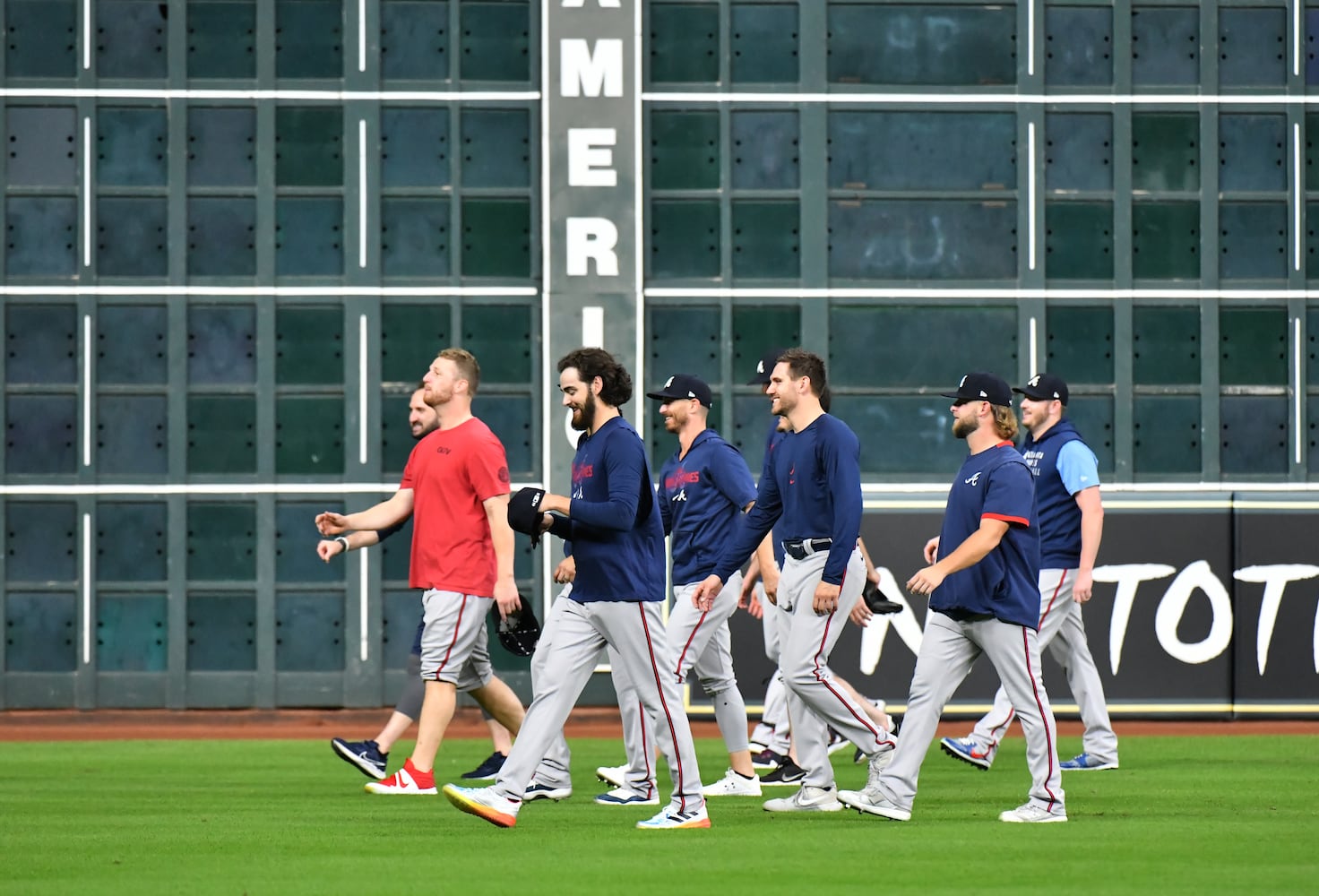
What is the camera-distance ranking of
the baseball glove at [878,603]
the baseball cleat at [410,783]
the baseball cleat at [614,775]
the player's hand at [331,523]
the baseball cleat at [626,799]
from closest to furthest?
the baseball cleat at [626,799]
the baseball cleat at [410,783]
the player's hand at [331,523]
the baseball glove at [878,603]
the baseball cleat at [614,775]

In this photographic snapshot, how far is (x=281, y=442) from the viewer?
1553 cm

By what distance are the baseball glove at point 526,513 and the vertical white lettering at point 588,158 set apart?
7.42 m

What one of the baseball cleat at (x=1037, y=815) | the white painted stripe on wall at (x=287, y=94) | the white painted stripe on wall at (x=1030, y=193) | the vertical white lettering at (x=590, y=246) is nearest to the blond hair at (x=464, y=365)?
the baseball cleat at (x=1037, y=815)

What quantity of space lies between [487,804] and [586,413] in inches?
69.0

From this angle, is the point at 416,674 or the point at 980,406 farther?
the point at 416,674

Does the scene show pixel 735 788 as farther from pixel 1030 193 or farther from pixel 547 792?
pixel 1030 193

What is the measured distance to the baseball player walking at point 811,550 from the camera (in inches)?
360

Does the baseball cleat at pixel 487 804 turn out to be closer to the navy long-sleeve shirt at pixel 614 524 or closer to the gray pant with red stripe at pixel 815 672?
A: the navy long-sleeve shirt at pixel 614 524

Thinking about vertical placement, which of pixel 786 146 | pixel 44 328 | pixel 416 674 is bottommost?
pixel 416 674

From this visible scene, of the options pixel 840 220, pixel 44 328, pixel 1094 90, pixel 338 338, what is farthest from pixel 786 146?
pixel 44 328

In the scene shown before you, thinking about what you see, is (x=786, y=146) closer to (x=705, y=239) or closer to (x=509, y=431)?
(x=705, y=239)

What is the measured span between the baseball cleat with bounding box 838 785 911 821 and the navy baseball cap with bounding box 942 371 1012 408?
186cm

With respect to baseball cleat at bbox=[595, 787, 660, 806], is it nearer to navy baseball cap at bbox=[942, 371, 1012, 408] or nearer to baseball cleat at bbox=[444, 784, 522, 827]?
baseball cleat at bbox=[444, 784, 522, 827]

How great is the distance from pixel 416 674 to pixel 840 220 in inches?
254
